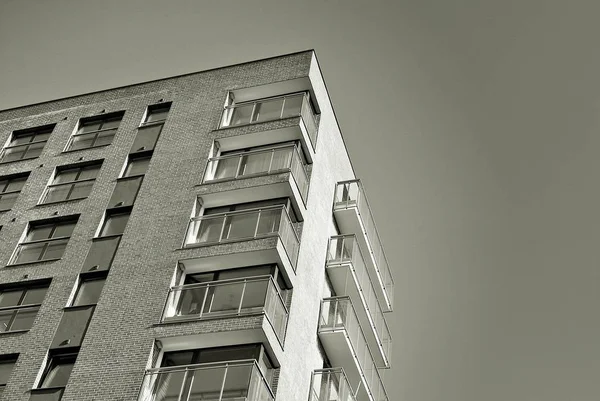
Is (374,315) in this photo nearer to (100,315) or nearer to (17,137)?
(100,315)

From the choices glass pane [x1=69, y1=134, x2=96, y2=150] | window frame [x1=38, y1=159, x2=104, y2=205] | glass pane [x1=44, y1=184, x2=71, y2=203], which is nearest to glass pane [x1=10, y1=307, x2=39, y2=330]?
window frame [x1=38, y1=159, x2=104, y2=205]

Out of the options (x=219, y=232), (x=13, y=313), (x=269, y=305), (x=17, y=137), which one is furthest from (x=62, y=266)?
(x=17, y=137)

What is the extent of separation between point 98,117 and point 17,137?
410 centimetres

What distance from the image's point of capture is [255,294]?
84.9 feet

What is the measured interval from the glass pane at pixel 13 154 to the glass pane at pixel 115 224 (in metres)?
7.87

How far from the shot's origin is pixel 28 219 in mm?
32219

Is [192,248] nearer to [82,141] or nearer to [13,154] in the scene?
[82,141]

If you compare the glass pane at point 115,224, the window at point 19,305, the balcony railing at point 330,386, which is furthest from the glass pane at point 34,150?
the balcony railing at point 330,386

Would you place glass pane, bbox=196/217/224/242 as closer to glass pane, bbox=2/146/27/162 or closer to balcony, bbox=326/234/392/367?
balcony, bbox=326/234/392/367

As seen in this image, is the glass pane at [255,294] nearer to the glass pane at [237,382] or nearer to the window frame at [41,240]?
the glass pane at [237,382]

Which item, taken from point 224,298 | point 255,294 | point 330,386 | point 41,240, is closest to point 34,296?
point 41,240

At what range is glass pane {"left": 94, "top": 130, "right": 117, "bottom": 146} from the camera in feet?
114

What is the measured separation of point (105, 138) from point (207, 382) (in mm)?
14657

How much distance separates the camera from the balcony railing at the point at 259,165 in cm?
3023
